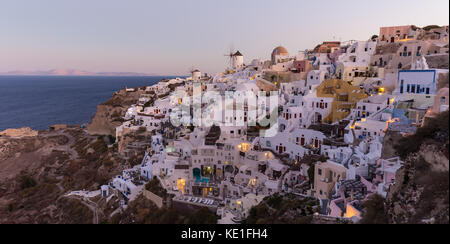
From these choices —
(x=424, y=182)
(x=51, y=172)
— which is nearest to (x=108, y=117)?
(x=51, y=172)

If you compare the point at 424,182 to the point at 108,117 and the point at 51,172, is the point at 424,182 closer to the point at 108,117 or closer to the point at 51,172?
the point at 51,172

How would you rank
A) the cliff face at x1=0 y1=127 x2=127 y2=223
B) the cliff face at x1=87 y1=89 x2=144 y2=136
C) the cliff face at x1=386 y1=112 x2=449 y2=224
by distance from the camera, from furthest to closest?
the cliff face at x1=87 y1=89 x2=144 y2=136, the cliff face at x1=0 y1=127 x2=127 y2=223, the cliff face at x1=386 y1=112 x2=449 y2=224

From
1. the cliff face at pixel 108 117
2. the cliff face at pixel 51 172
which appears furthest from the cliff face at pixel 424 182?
the cliff face at pixel 108 117

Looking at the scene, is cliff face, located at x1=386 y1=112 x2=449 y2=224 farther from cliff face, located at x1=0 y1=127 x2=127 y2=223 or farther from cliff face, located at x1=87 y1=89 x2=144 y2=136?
cliff face, located at x1=87 y1=89 x2=144 y2=136

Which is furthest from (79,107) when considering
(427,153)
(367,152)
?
(427,153)

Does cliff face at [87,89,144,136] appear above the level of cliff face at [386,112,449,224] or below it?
below

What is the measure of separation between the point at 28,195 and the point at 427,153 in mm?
44690

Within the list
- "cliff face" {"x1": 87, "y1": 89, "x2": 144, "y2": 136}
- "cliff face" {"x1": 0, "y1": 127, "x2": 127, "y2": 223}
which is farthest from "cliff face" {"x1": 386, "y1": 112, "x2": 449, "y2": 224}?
"cliff face" {"x1": 87, "y1": 89, "x2": 144, "y2": 136}

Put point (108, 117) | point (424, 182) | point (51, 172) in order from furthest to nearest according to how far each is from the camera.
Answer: point (108, 117) → point (51, 172) → point (424, 182)

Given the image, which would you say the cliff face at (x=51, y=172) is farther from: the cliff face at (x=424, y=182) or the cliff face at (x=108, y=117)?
the cliff face at (x=424, y=182)

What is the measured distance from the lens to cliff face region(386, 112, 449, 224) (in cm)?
1171

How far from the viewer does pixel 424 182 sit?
1284 cm
